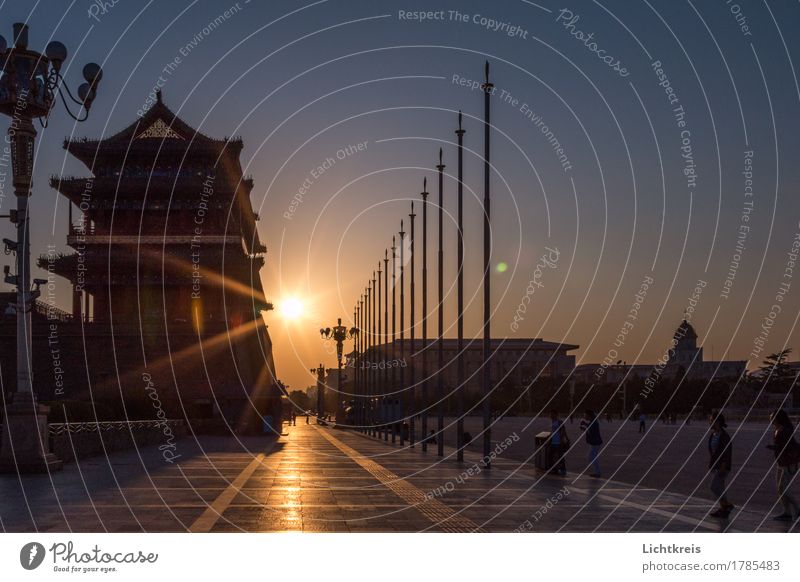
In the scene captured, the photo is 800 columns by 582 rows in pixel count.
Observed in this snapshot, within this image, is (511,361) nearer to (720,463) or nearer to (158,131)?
(158,131)

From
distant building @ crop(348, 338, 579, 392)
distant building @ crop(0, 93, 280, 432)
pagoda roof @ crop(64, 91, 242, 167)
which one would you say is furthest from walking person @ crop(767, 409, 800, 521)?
distant building @ crop(348, 338, 579, 392)

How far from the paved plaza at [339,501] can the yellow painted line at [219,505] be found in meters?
0.02

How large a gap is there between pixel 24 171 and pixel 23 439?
632 cm

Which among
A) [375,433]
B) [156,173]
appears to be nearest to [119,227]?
[156,173]

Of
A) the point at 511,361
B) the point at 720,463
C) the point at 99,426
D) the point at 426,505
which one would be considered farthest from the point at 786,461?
the point at 511,361

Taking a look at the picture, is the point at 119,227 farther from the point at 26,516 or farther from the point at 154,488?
the point at 26,516

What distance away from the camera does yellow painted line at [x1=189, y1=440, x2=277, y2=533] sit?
16.4 m

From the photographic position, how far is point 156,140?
73.1 meters

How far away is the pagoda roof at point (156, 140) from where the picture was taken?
7312 centimetres

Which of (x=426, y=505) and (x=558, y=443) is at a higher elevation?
(x=558, y=443)

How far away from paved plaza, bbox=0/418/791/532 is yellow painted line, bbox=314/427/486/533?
0.02 metres

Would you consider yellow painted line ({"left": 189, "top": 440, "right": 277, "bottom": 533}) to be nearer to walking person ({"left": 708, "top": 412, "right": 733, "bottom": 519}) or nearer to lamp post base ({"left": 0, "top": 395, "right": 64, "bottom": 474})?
lamp post base ({"left": 0, "top": 395, "right": 64, "bottom": 474})

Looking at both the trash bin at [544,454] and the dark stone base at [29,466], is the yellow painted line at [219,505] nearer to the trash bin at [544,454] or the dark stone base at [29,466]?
the dark stone base at [29,466]
